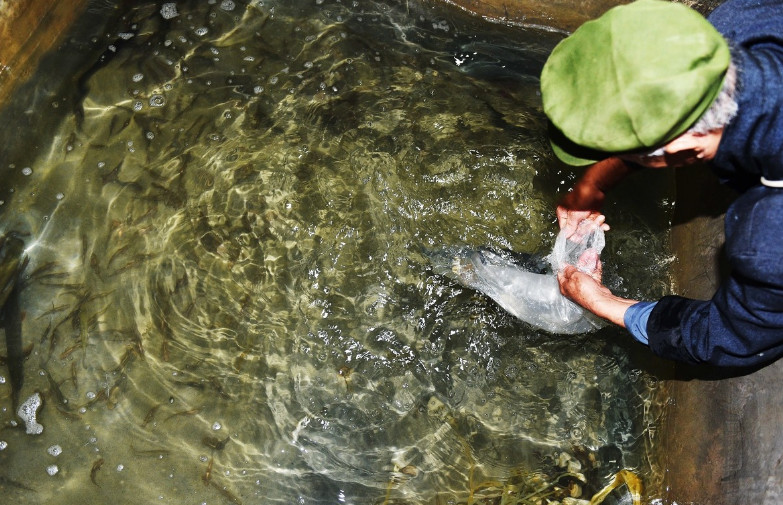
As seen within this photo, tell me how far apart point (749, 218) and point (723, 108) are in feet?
1.19

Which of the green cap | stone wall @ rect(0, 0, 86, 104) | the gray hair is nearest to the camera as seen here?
the green cap

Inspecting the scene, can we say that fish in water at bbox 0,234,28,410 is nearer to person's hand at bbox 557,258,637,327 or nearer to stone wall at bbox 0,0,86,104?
stone wall at bbox 0,0,86,104

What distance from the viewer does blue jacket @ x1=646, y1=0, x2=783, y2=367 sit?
193 cm

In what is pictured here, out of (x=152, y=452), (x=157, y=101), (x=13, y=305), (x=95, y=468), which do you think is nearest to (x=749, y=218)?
(x=152, y=452)

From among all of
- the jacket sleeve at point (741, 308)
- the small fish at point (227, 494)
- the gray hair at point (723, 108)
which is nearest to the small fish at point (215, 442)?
the small fish at point (227, 494)

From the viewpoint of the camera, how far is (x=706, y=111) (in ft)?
6.40

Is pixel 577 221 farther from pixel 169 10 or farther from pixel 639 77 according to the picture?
pixel 169 10

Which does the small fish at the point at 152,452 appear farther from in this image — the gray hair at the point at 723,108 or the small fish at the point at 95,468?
the gray hair at the point at 723,108

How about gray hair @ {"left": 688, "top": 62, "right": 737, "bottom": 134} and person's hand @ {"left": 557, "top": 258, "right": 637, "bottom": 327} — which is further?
person's hand @ {"left": 557, "top": 258, "right": 637, "bottom": 327}

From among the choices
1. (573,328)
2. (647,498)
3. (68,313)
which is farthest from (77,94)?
(647,498)

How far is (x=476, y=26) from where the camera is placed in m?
4.41

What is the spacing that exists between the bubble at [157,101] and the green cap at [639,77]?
3.09m

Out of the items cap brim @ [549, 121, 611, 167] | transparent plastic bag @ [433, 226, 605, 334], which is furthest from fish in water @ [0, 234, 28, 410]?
cap brim @ [549, 121, 611, 167]

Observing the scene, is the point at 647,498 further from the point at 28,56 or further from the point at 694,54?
the point at 28,56
